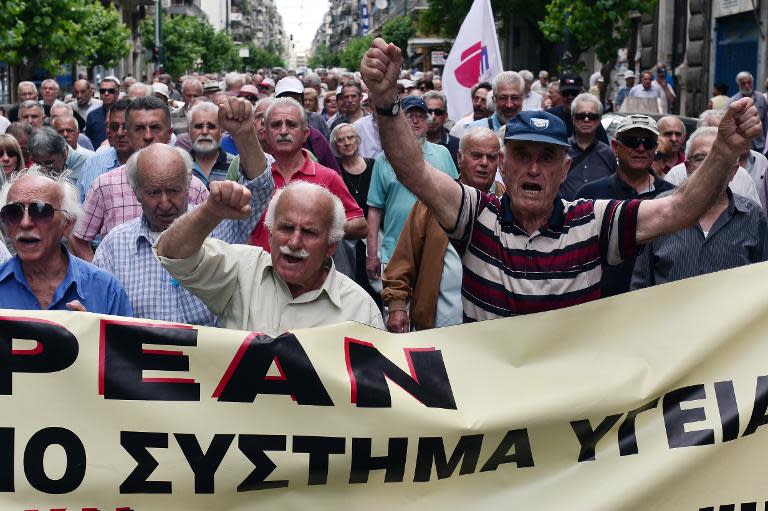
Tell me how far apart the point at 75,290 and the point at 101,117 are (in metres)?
10.1

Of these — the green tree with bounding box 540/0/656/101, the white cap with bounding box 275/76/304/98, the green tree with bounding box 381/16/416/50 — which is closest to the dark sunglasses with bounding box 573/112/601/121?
the white cap with bounding box 275/76/304/98

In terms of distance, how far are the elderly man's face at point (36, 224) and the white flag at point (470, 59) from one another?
943 centimetres

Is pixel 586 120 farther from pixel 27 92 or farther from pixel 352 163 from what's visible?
pixel 27 92

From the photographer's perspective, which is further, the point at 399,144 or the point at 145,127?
the point at 145,127

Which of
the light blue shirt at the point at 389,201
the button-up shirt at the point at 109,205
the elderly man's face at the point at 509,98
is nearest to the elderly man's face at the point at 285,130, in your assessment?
the button-up shirt at the point at 109,205

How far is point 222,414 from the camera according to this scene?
4.07m

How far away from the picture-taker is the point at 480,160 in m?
7.14

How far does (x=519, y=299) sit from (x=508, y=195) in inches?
15.8

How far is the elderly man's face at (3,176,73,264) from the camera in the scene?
15.3ft

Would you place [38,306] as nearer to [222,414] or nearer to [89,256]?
[222,414]

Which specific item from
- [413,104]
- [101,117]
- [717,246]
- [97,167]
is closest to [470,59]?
[101,117]

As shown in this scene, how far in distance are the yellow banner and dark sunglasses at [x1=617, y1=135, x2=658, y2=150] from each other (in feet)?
9.43

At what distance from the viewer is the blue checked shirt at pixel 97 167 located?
874cm

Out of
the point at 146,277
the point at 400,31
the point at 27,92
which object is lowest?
the point at 146,277
